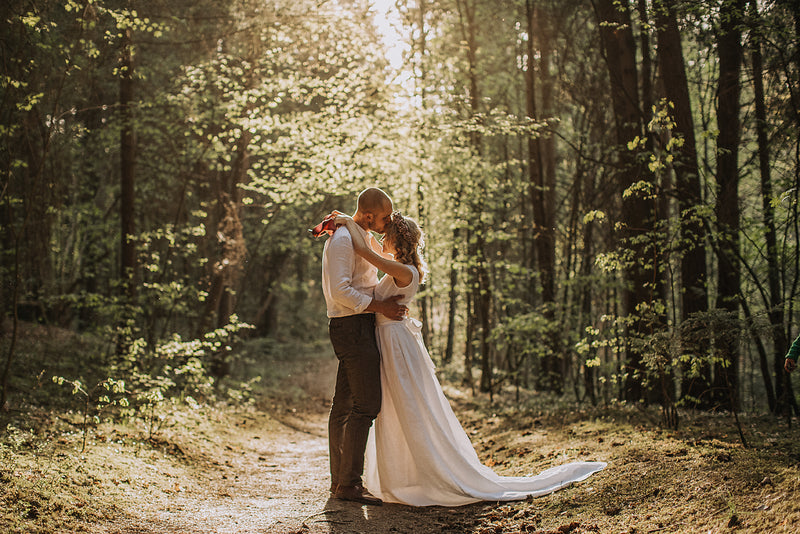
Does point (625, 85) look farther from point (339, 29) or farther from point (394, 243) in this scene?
point (339, 29)

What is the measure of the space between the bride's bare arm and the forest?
2005 mm

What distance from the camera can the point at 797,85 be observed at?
700 cm

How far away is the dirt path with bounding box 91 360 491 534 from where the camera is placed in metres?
4.58

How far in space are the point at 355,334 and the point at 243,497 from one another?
1.99 meters

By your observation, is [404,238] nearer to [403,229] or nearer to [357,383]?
[403,229]

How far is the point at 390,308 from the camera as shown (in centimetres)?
536

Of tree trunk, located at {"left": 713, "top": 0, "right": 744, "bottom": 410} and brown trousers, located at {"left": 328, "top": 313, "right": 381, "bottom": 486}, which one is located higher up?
tree trunk, located at {"left": 713, "top": 0, "right": 744, "bottom": 410}

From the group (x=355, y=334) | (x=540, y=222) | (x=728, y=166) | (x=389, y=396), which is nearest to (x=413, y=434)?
(x=389, y=396)

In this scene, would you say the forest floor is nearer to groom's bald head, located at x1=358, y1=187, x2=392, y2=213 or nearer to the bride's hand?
the bride's hand

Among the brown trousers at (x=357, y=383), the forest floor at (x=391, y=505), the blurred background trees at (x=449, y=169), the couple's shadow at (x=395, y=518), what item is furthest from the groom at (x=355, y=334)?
the blurred background trees at (x=449, y=169)

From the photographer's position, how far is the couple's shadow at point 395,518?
14.7ft

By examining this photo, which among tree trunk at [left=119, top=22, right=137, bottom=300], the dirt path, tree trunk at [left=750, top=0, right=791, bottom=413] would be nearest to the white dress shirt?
the dirt path

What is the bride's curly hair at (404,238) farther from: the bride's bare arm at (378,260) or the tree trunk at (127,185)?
the tree trunk at (127,185)

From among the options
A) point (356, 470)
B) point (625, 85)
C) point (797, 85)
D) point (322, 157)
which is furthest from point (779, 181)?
point (322, 157)
